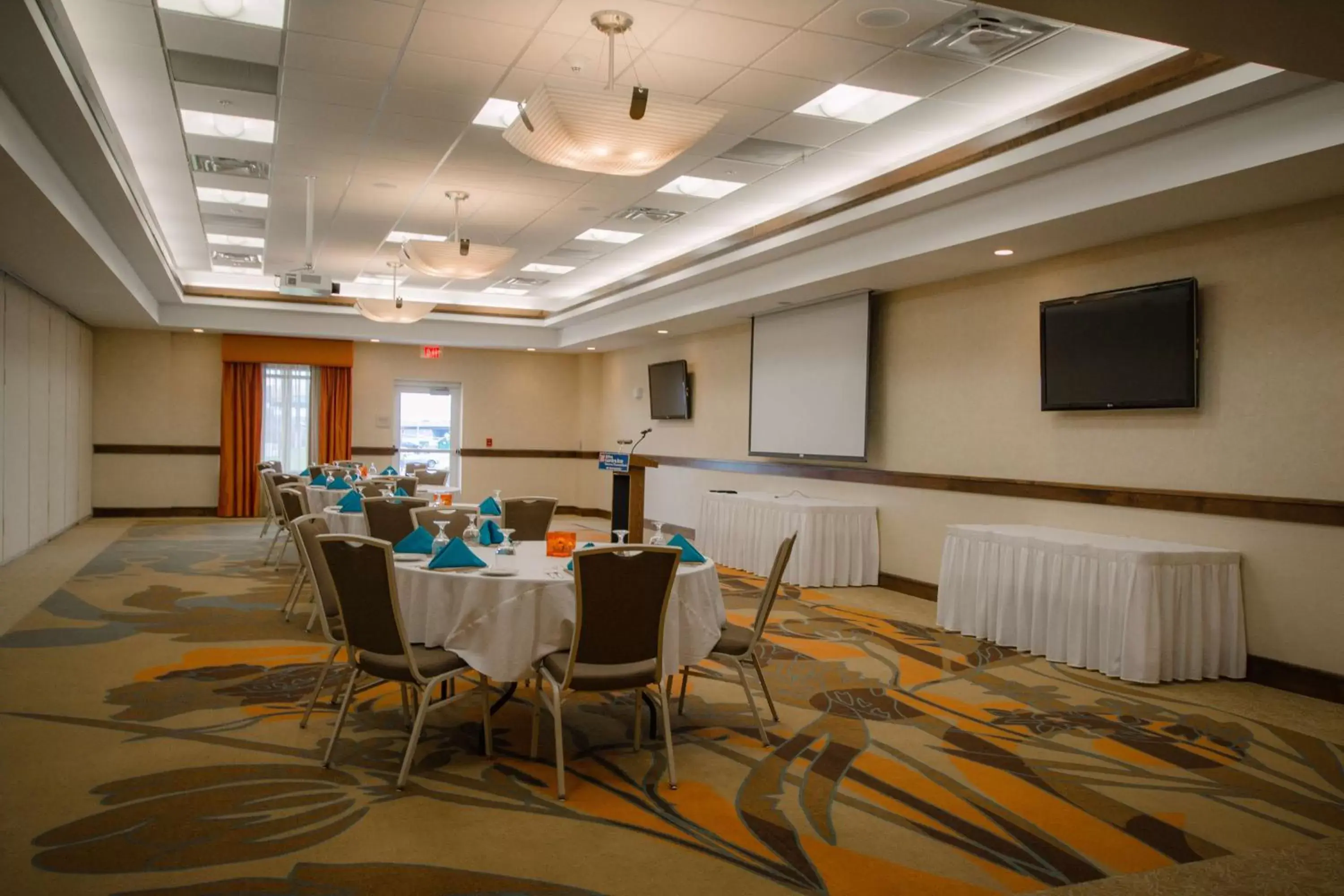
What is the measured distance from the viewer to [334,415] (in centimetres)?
1548

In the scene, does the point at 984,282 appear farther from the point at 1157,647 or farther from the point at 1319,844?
the point at 1319,844

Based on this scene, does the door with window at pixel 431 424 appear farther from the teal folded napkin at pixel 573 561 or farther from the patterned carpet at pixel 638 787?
the teal folded napkin at pixel 573 561

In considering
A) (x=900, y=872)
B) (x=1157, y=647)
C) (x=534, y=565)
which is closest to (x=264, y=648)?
(x=534, y=565)

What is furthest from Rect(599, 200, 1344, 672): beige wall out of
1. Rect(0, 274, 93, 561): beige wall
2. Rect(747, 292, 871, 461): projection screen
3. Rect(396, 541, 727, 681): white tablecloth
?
Rect(0, 274, 93, 561): beige wall

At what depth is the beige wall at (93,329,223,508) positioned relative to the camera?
14.3 m

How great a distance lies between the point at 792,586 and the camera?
8.86m

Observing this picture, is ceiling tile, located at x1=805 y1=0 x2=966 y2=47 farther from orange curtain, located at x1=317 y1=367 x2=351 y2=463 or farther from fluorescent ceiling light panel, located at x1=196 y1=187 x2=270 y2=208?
orange curtain, located at x1=317 y1=367 x2=351 y2=463

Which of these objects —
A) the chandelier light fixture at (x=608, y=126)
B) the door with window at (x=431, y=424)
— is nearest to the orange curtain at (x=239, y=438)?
the door with window at (x=431, y=424)

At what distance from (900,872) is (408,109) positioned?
17.7 ft

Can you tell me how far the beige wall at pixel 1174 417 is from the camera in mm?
5527

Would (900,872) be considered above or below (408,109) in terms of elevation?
below

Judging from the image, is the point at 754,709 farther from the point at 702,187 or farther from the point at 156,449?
the point at 156,449

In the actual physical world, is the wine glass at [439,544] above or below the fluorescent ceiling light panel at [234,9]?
below

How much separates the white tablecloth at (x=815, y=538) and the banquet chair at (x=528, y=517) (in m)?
2.81
